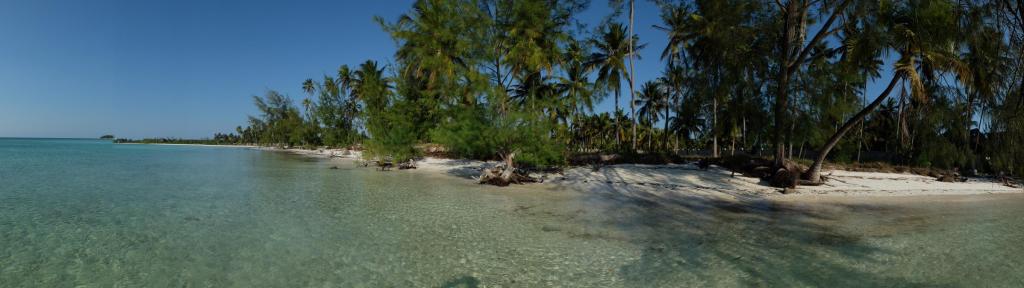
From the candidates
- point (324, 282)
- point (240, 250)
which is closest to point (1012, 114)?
point (324, 282)

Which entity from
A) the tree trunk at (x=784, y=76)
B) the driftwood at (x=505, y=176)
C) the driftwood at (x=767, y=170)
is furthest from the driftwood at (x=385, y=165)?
the tree trunk at (x=784, y=76)

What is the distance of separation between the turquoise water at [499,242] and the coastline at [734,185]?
3.91ft

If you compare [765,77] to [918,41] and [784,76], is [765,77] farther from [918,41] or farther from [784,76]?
[918,41]

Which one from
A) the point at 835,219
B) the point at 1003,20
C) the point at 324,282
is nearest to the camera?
the point at 324,282

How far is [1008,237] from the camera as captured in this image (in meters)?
8.02

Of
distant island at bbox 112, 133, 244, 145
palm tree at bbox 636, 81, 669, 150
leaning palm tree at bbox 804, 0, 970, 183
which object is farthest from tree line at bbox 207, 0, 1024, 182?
distant island at bbox 112, 133, 244, 145

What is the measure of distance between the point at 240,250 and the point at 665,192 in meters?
12.2

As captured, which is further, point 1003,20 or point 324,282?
point 1003,20

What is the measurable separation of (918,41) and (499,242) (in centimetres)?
1226

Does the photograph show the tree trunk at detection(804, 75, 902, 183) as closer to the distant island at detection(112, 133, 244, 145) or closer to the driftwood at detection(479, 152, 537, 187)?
the driftwood at detection(479, 152, 537, 187)

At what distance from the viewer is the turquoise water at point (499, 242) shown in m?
5.49

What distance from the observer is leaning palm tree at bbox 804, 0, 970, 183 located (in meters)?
10.1

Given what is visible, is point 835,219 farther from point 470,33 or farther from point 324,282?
point 470,33

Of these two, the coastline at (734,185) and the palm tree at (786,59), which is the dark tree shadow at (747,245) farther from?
the palm tree at (786,59)
